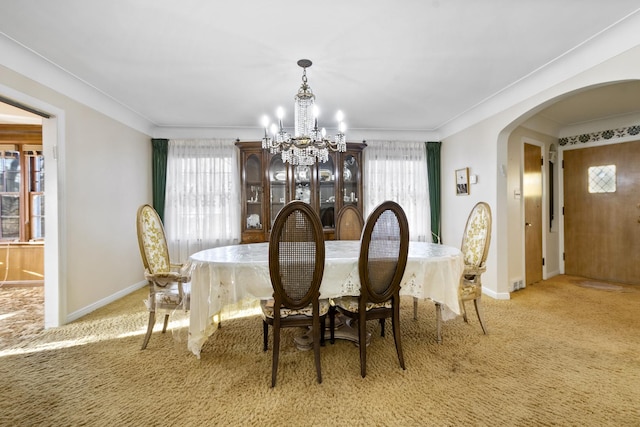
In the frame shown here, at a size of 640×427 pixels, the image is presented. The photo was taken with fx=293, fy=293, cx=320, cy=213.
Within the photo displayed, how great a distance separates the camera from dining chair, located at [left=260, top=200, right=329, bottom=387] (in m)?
1.73

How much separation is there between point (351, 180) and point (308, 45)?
8.10ft

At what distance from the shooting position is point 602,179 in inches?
166

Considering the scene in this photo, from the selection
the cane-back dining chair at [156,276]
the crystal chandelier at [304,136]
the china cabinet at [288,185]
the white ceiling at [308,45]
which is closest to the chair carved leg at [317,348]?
the cane-back dining chair at [156,276]

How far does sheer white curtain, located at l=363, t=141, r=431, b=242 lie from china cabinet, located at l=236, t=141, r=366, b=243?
26 centimetres

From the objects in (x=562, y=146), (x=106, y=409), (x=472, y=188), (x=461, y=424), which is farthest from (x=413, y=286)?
(x=562, y=146)

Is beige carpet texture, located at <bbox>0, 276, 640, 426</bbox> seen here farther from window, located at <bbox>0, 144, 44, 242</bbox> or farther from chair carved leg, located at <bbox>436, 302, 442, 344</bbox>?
window, located at <bbox>0, 144, 44, 242</bbox>

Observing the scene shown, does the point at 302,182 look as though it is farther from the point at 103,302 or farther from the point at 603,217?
the point at 603,217

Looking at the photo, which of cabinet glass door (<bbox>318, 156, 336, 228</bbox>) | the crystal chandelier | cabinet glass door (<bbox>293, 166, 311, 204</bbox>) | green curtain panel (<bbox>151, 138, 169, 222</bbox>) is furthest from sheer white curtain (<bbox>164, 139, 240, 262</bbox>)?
the crystal chandelier

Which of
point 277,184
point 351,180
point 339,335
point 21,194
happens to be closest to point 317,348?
point 339,335

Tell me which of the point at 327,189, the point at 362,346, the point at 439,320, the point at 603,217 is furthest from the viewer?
the point at 327,189

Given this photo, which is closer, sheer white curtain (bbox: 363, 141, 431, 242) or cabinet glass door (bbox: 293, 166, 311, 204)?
cabinet glass door (bbox: 293, 166, 311, 204)

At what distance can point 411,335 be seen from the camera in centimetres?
249

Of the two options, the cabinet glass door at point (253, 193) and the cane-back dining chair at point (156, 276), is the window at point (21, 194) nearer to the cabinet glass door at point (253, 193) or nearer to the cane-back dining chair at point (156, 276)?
the cabinet glass door at point (253, 193)

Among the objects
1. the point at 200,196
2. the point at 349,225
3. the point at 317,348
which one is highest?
the point at 200,196
